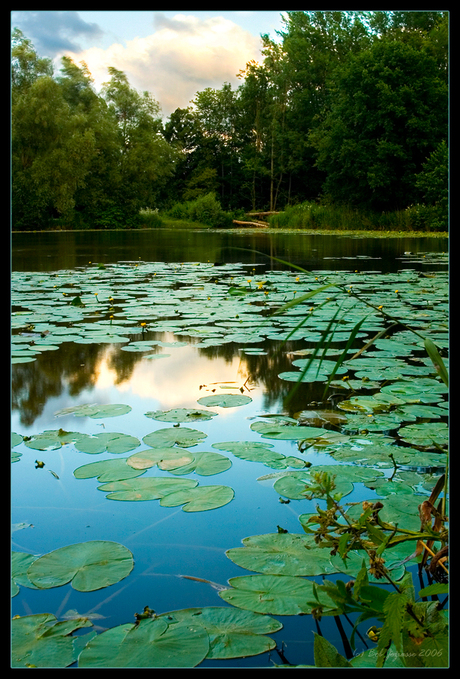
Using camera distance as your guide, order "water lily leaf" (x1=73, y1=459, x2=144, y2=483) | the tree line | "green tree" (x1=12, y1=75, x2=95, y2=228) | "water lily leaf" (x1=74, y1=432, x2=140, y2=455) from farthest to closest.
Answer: "green tree" (x1=12, y1=75, x2=95, y2=228) < the tree line < "water lily leaf" (x1=74, y1=432, x2=140, y2=455) < "water lily leaf" (x1=73, y1=459, x2=144, y2=483)

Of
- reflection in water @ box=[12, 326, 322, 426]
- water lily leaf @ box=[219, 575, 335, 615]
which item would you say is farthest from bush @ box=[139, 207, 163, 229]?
water lily leaf @ box=[219, 575, 335, 615]

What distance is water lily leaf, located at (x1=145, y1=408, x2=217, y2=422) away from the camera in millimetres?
1726

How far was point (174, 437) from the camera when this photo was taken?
155 cm

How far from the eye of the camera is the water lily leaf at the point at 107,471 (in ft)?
4.30

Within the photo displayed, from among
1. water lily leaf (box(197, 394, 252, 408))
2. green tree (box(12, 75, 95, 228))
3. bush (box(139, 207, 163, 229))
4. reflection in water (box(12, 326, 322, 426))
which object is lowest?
water lily leaf (box(197, 394, 252, 408))

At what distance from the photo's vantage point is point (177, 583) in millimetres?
946

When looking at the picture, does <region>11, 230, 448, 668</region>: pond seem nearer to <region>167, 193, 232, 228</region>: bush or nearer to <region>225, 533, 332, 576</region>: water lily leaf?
<region>225, 533, 332, 576</region>: water lily leaf

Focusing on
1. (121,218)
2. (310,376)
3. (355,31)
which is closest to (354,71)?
(355,31)

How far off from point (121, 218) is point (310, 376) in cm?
2257

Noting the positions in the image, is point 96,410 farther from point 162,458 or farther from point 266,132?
point 266,132

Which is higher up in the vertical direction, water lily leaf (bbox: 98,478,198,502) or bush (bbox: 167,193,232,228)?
bush (bbox: 167,193,232,228)

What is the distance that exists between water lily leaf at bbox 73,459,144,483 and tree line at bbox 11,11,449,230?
43.8 feet

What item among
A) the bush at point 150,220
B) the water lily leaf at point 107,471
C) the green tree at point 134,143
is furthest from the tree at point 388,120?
the water lily leaf at point 107,471

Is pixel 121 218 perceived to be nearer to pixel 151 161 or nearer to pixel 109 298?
pixel 151 161
